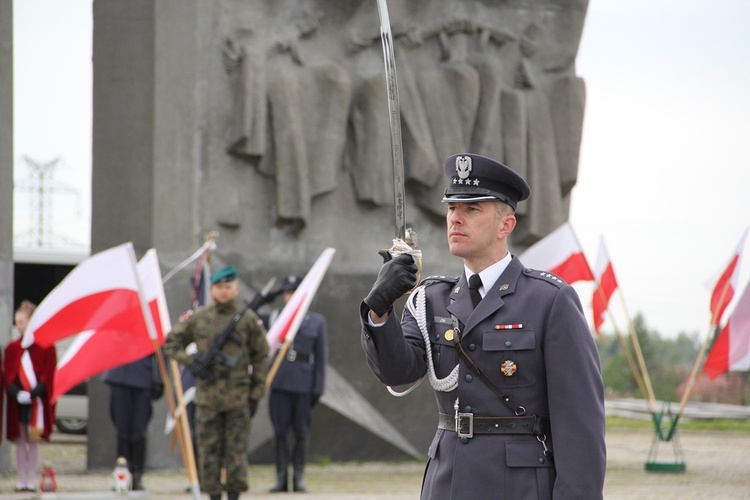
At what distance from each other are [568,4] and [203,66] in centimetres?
488

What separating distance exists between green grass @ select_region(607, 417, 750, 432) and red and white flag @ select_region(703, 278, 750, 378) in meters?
9.83

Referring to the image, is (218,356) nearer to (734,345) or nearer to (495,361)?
(734,345)

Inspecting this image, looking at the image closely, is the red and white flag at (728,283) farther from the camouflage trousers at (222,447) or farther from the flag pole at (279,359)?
the camouflage trousers at (222,447)

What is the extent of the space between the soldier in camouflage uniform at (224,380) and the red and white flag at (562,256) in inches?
154

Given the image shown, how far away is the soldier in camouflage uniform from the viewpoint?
9156 mm

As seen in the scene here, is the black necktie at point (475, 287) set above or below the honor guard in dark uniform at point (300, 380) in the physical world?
above

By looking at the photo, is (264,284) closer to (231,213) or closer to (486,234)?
(231,213)

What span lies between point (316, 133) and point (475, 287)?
9.71 m

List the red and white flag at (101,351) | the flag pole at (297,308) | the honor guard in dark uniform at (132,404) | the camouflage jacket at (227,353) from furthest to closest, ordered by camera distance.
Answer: the honor guard in dark uniform at (132,404)
the flag pole at (297,308)
the camouflage jacket at (227,353)
the red and white flag at (101,351)

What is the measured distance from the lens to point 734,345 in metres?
11.9


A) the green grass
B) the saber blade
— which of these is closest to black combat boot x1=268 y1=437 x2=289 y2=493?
the saber blade

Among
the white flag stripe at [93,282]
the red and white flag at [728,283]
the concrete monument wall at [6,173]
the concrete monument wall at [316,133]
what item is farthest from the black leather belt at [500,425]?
the concrete monument wall at [6,173]

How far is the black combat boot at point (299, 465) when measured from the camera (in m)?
11.3

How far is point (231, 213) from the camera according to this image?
519 inches
